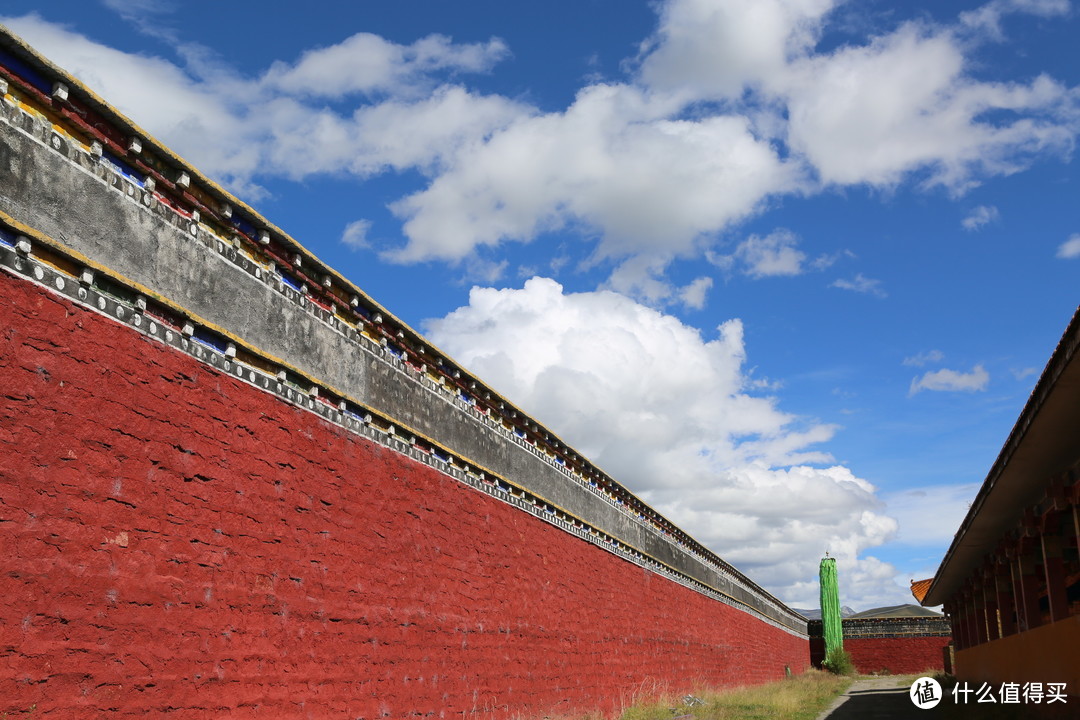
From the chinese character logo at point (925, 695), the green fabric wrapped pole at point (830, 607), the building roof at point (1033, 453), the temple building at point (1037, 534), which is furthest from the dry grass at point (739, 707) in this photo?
the green fabric wrapped pole at point (830, 607)

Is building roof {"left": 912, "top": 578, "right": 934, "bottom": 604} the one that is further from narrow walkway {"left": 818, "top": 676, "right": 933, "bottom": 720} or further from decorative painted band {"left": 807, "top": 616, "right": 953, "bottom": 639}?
narrow walkway {"left": 818, "top": 676, "right": 933, "bottom": 720}

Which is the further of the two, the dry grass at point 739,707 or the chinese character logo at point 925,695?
the chinese character logo at point 925,695

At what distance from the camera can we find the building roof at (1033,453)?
698 cm

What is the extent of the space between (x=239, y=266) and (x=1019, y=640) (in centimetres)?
1207

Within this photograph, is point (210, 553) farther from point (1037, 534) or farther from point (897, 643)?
point (897, 643)

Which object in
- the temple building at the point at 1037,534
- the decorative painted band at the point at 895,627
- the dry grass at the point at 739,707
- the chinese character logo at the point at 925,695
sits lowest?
the dry grass at the point at 739,707

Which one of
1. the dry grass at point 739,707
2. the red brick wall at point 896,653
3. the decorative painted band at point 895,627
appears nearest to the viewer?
the dry grass at point 739,707

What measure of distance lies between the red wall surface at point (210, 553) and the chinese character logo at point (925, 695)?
39.9ft

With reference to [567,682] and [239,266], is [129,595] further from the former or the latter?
[567,682]

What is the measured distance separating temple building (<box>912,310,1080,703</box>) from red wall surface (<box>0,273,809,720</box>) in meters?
5.51

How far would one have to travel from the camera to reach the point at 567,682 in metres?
11.9

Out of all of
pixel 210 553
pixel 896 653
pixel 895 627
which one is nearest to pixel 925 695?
pixel 210 553

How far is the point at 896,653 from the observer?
44.2m

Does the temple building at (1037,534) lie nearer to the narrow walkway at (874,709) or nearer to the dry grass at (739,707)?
the narrow walkway at (874,709)
